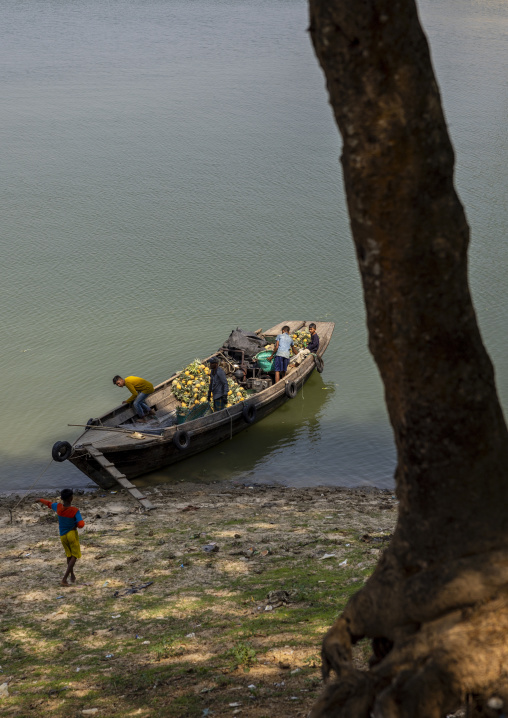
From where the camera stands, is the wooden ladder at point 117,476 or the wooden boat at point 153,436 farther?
the wooden boat at point 153,436

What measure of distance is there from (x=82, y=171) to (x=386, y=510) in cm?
2624

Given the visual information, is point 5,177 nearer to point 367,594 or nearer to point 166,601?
point 166,601

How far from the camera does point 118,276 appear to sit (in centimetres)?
2634

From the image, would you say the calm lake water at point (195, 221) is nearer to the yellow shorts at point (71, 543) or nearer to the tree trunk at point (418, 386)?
the yellow shorts at point (71, 543)

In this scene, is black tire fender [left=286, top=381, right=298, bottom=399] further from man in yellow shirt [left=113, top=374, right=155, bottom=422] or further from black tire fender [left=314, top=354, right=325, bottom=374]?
man in yellow shirt [left=113, top=374, right=155, bottom=422]

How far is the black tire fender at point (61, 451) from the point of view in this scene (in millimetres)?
14273

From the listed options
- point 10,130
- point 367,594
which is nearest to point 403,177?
point 367,594

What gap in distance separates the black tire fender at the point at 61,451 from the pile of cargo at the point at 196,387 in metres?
3.32

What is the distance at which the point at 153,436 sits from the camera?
50.8 feet

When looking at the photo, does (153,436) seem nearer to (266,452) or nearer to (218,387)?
(218,387)

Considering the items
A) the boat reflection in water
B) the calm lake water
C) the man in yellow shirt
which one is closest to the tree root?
the calm lake water

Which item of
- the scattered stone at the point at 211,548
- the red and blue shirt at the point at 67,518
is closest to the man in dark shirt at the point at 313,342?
the scattered stone at the point at 211,548

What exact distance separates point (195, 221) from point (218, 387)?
15.1 metres

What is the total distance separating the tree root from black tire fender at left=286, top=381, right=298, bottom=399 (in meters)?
14.0
